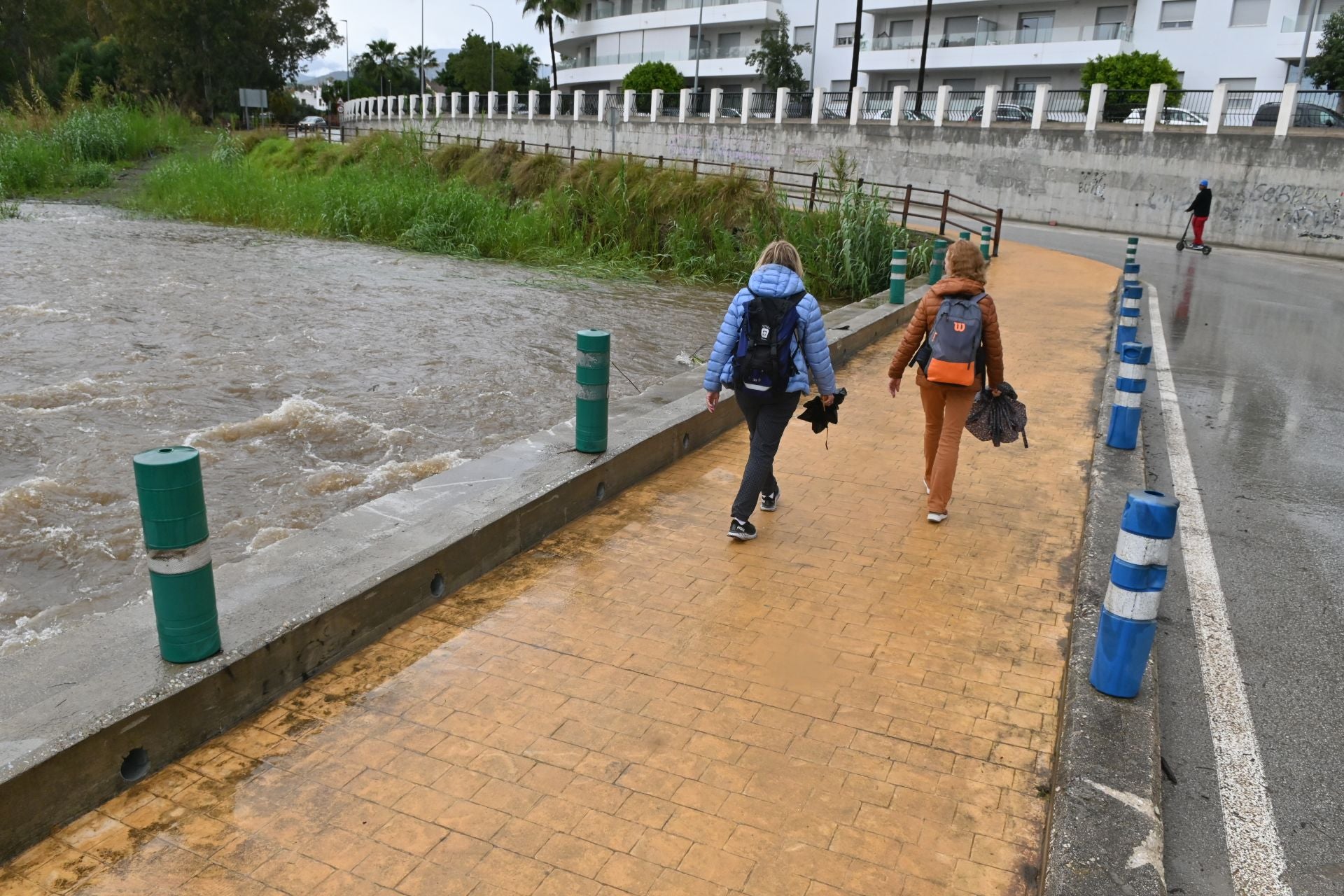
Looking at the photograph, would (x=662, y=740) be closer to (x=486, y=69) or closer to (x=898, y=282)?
(x=898, y=282)

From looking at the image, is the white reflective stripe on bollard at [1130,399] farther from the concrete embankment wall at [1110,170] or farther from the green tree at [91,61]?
the green tree at [91,61]

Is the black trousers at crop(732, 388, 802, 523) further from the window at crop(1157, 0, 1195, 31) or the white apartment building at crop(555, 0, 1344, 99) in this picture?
the window at crop(1157, 0, 1195, 31)

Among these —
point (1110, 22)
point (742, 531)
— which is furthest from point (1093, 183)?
point (742, 531)

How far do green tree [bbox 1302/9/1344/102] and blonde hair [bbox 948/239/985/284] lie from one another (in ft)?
130

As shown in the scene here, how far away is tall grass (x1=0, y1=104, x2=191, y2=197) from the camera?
101 ft

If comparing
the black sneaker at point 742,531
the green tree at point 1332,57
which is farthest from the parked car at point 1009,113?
the black sneaker at point 742,531

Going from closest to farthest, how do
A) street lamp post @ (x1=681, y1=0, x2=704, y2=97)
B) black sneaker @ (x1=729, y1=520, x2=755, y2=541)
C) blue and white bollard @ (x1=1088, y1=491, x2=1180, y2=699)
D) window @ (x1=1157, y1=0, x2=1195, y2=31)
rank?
blue and white bollard @ (x1=1088, y1=491, x2=1180, y2=699) < black sneaker @ (x1=729, y1=520, x2=755, y2=541) < window @ (x1=1157, y1=0, x2=1195, y2=31) < street lamp post @ (x1=681, y1=0, x2=704, y2=97)

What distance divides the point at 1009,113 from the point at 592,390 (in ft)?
104

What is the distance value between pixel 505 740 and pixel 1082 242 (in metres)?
26.6

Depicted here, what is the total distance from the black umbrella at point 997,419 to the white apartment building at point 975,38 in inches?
1348

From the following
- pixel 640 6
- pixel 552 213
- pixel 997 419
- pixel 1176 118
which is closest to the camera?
pixel 997 419

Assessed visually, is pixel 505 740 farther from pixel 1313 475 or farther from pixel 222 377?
pixel 222 377

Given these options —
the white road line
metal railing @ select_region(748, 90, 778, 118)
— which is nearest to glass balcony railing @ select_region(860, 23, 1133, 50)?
metal railing @ select_region(748, 90, 778, 118)

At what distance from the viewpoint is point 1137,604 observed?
3.98m
